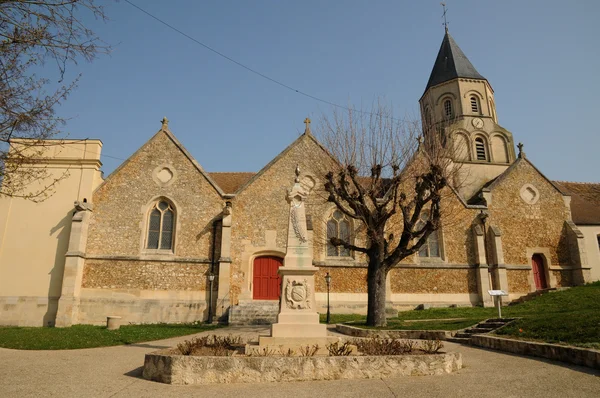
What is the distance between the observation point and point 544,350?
8.55 metres

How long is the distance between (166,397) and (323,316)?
13.4m

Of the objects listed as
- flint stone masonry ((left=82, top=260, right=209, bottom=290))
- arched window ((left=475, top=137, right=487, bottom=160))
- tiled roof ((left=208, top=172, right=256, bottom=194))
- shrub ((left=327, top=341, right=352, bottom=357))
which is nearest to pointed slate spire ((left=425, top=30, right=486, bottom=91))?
arched window ((left=475, top=137, right=487, bottom=160))

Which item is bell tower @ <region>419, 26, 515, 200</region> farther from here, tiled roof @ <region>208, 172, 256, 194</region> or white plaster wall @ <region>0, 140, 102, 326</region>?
white plaster wall @ <region>0, 140, 102, 326</region>

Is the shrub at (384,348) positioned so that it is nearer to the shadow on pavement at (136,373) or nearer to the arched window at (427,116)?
the shadow on pavement at (136,373)

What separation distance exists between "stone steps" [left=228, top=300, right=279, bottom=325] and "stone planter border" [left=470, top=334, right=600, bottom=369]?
8.62 metres

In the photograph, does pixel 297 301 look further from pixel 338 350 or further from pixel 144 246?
pixel 144 246

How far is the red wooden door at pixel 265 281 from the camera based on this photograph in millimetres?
19188

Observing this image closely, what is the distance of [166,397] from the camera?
575cm

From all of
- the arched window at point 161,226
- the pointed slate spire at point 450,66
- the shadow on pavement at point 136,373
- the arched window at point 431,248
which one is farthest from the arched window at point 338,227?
the pointed slate spire at point 450,66

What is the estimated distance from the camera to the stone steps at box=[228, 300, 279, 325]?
17.0 metres

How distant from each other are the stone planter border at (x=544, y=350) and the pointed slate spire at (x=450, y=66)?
22.3 m

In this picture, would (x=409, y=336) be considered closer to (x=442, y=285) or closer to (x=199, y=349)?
Answer: (x=199, y=349)

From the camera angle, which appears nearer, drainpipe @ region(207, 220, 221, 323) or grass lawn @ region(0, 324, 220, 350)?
grass lawn @ region(0, 324, 220, 350)

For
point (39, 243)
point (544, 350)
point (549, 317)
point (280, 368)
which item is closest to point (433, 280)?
point (549, 317)
